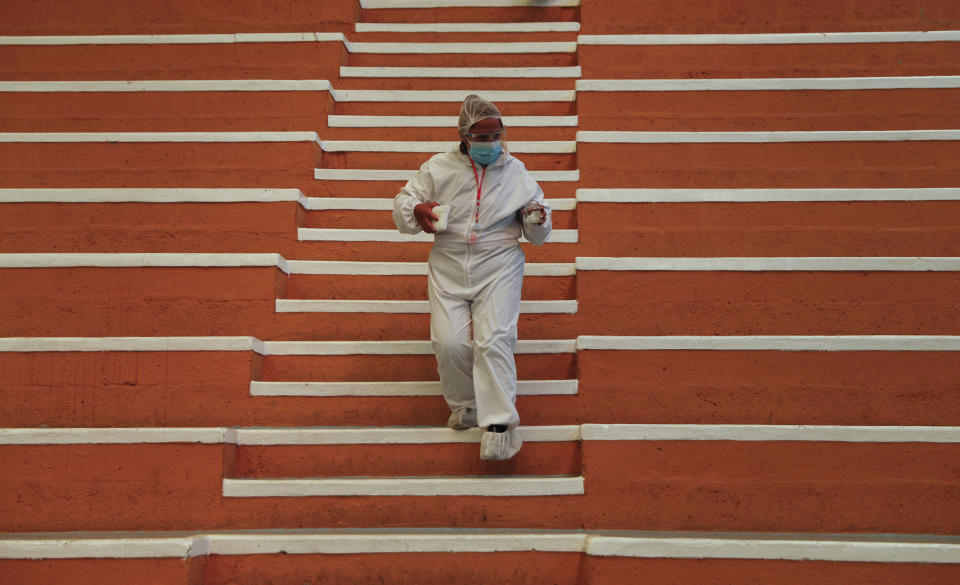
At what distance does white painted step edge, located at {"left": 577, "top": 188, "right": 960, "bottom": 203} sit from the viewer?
422cm

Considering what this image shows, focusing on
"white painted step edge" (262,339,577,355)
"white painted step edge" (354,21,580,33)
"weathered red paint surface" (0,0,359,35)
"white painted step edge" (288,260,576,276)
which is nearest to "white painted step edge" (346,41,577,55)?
"white painted step edge" (354,21,580,33)

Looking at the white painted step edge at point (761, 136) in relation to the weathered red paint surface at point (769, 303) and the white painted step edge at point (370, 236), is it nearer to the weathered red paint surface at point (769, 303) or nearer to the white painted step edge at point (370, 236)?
the white painted step edge at point (370, 236)

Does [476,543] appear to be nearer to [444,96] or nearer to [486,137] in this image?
[486,137]

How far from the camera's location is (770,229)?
4160mm

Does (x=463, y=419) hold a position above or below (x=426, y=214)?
below

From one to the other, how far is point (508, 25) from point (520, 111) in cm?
88

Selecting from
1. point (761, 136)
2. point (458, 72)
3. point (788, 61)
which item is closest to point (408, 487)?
point (761, 136)

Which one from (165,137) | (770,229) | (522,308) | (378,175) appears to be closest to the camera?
(522,308)

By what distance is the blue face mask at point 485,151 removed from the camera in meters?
3.50

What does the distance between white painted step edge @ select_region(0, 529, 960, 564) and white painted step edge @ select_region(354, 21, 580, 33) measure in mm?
3508

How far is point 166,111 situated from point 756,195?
3.03 meters

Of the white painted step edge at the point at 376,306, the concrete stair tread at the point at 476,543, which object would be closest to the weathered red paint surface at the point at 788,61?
the white painted step edge at the point at 376,306

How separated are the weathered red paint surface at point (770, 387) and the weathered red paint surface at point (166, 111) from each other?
2171mm

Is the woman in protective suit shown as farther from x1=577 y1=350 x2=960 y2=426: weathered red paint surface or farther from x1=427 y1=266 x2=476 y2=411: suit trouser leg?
x1=577 y1=350 x2=960 y2=426: weathered red paint surface
